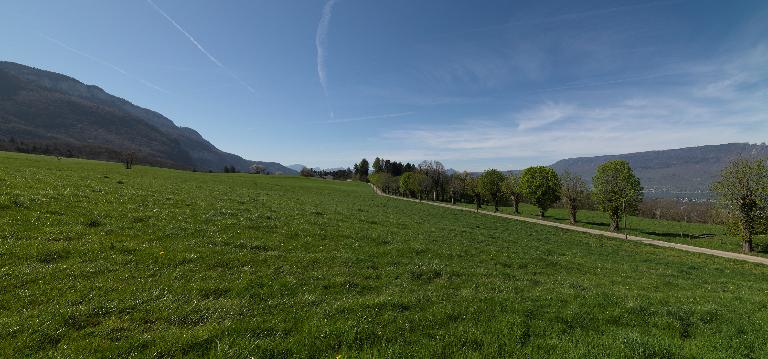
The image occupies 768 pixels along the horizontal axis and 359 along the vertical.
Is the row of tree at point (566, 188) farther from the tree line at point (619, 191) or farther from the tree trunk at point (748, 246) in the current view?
the tree trunk at point (748, 246)

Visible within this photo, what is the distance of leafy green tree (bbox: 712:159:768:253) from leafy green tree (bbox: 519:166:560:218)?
33965mm

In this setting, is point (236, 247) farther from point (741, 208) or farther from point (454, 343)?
point (741, 208)

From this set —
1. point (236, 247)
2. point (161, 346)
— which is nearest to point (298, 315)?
point (161, 346)

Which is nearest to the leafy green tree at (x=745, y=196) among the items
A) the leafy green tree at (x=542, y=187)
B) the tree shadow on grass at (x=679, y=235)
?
the tree shadow on grass at (x=679, y=235)

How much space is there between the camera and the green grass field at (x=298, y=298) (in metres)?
8.56

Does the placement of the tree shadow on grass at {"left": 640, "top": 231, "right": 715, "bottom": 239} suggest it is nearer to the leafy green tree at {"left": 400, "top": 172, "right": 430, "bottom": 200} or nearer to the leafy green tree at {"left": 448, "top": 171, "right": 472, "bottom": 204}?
the leafy green tree at {"left": 448, "top": 171, "right": 472, "bottom": 204}

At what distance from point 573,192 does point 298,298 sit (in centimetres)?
7116

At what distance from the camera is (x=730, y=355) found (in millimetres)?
9336

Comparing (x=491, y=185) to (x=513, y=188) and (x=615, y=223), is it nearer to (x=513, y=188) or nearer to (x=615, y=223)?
(x=513, y=188)

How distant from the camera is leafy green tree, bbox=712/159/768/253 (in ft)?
124

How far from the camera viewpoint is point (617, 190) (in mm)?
55625

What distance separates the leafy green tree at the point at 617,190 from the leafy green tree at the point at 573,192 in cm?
941

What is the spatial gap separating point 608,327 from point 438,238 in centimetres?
1524

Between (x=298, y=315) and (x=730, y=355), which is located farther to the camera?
(x=298, y=315)
